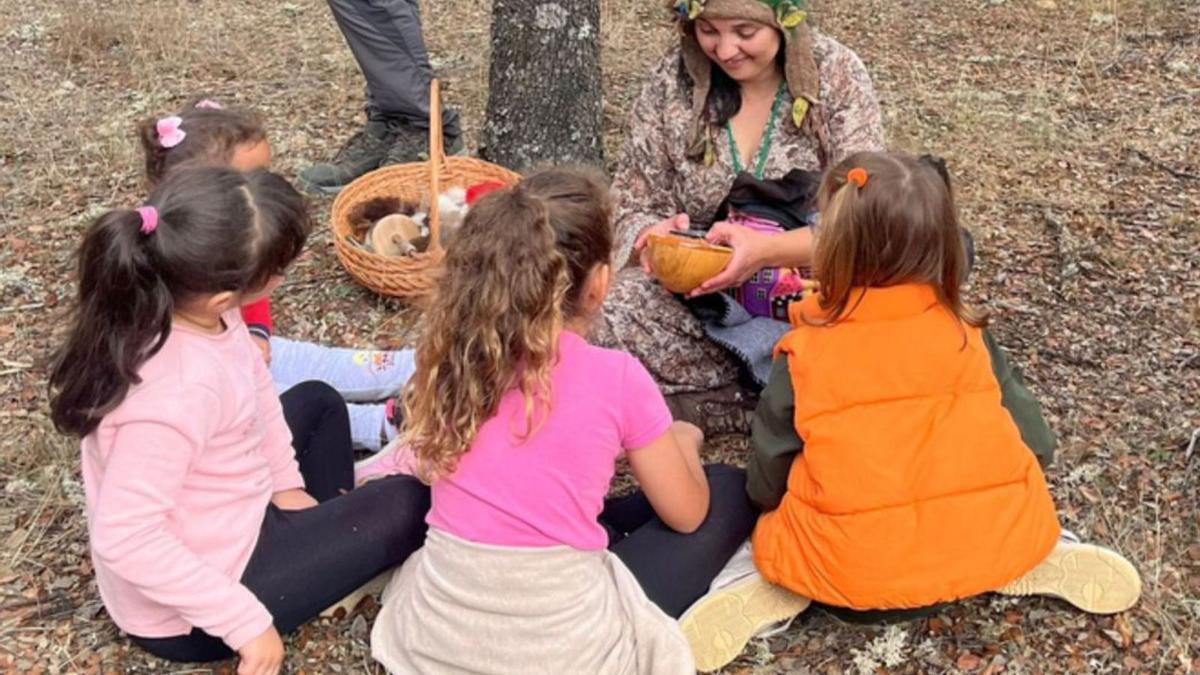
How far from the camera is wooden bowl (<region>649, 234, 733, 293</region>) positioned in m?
2.63

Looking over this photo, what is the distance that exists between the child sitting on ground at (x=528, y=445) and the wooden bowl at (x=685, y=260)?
663 millimetres

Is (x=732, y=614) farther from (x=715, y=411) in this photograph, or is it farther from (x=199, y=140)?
(x=199, y=140)

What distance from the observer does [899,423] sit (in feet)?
6.47

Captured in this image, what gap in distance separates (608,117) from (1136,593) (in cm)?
298

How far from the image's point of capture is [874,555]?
1.98 meters

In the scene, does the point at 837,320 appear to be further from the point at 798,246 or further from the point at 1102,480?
the point at 1102,480

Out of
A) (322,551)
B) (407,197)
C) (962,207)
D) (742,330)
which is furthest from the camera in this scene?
(962,207)

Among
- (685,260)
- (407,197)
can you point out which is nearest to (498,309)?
(685,260)

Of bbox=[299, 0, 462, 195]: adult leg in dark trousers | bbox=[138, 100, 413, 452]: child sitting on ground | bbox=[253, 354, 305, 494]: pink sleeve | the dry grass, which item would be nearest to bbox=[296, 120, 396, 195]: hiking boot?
bbox=[299, 0, 462, 195]: adult leg in dark trousers

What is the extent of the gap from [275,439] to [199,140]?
2.75 ft

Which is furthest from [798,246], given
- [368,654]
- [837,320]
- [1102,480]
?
[368,654]

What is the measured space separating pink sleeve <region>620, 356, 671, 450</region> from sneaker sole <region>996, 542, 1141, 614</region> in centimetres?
86

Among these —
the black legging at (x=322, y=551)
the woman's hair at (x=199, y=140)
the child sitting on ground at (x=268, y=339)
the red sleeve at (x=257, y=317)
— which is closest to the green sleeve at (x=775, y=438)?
the black legging at (x=322, y=551)

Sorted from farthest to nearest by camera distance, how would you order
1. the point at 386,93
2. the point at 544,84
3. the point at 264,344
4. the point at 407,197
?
the point at 386,93 → the point at 544,84 → the point at 407,197 → the point at 264,344
